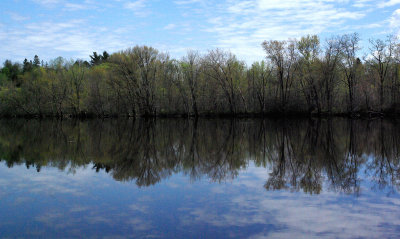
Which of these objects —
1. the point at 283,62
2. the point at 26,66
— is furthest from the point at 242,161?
the point at 26,66

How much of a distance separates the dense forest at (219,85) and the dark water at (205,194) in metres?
37.8

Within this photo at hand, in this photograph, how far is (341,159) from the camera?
44.8ft

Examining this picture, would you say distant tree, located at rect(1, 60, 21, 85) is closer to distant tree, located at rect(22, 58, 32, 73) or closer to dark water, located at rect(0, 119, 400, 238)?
distant tree, located at rect(22, 58, 32, 73)

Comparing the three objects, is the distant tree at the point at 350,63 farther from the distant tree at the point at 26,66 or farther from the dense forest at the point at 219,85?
the distant tree at the point at 26,66

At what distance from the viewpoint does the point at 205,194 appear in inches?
351

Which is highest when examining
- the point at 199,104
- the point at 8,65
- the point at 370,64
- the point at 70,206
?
the point at 8,65

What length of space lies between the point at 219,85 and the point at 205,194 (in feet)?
170

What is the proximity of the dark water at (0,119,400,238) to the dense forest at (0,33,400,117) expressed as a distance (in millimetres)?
37839

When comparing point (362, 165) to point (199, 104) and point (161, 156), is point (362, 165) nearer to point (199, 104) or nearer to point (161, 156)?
point (161, 156)

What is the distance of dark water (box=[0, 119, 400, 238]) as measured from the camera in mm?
6445

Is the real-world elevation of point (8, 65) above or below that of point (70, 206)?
above

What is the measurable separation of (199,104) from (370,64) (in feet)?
101

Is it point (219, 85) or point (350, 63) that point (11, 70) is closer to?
point (219, 85)

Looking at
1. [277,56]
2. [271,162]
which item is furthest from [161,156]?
[277,56]
